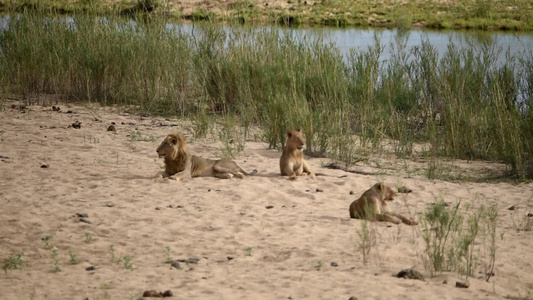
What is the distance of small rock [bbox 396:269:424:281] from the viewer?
5.71m

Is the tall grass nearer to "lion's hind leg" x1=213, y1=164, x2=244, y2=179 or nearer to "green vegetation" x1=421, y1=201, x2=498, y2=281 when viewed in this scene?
"lion's hind leg" x1=213, y1=164, x2=244, y2=179

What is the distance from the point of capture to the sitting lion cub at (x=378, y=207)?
7375 mm

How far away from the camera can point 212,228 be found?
23.2 ft

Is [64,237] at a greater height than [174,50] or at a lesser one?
lesser

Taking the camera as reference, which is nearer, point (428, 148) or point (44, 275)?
point (44, 275)

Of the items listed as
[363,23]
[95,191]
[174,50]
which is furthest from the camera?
[363,23]

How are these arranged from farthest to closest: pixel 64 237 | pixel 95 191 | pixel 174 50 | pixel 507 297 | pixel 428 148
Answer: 1. pixel 174 50
2. pixel 428 148
3. pixel 95 191
4. pixel 64 237
5. pixel 507 297

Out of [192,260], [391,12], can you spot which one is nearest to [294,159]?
[192,260]

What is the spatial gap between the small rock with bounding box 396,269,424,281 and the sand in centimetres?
6

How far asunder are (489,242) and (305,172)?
9.38 feet

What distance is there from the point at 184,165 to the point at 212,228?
2.03 metres

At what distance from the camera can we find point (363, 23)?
105 ft

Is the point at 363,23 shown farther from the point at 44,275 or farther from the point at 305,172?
the point at 44,275

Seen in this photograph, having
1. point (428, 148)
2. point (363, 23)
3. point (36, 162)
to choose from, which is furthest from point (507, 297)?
point (363, 23)
